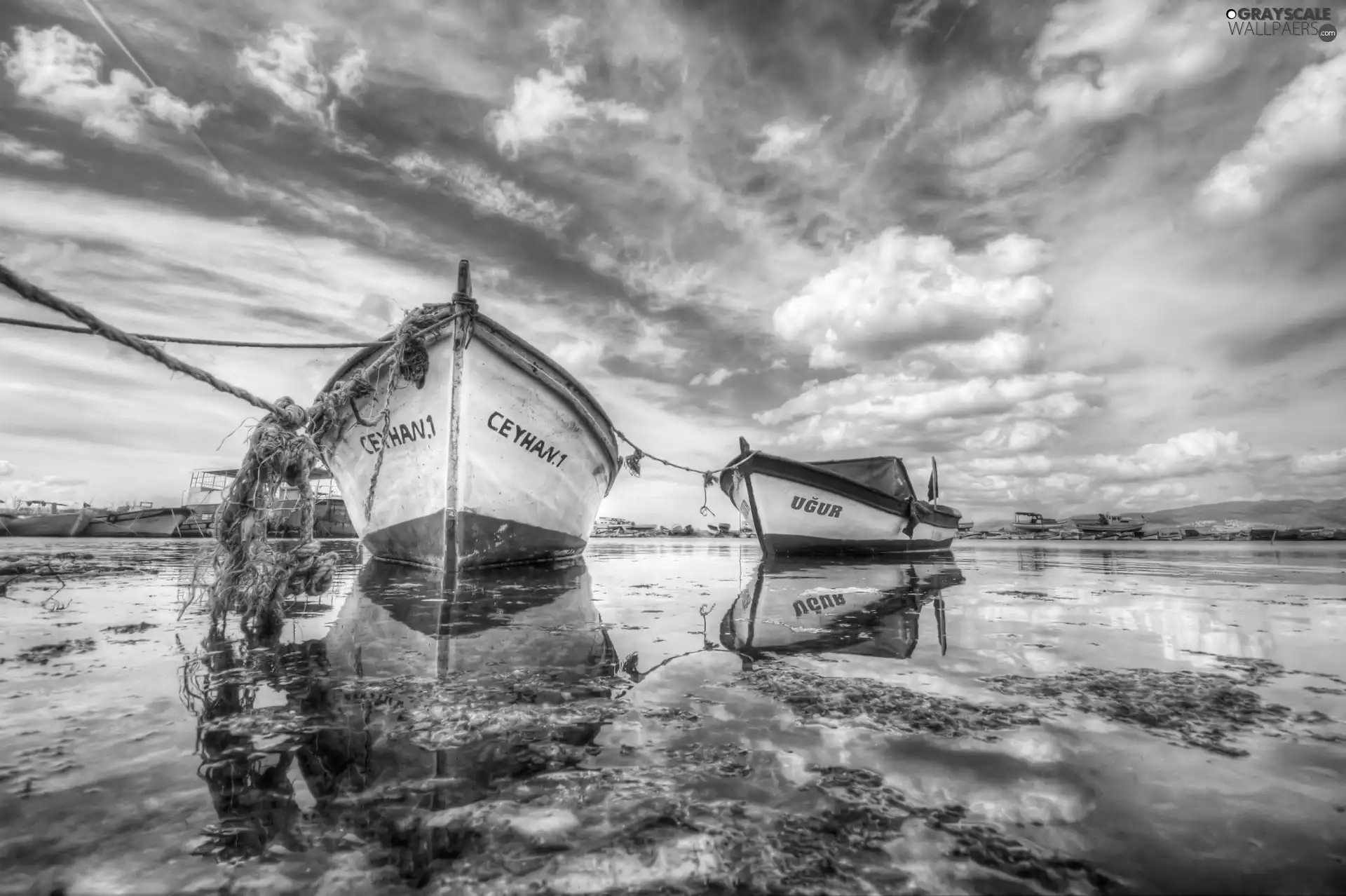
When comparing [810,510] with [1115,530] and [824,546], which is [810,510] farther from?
[1115,530]

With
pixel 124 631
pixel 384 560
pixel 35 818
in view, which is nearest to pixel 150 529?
pixel 384 560

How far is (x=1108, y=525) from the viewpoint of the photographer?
163 ft

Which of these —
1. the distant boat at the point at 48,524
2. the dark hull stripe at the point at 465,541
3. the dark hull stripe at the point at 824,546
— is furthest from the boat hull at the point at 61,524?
the dark hull stripe at the point at 824,546

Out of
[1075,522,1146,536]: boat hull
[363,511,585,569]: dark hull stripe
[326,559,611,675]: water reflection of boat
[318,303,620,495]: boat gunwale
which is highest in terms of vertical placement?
[318,303,620,495]: boat gunwale

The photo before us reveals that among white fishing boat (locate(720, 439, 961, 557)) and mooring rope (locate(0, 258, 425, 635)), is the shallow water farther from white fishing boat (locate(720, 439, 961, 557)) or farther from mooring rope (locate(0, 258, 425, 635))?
white fishing boat (locate(720, 439, 961, 557))

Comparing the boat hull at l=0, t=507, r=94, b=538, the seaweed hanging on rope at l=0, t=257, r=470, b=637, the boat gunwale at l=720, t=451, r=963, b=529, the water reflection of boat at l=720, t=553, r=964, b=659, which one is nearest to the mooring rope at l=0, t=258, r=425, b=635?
the seaweed hanging on rope at l=0, t=257, r=470, b=637

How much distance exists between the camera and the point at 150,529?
3141 centimetres

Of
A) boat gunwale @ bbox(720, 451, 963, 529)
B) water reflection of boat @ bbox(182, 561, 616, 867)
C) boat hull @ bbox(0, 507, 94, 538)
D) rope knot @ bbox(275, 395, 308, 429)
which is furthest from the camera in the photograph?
boat hull @ bbox(0, 507, 94, 538)

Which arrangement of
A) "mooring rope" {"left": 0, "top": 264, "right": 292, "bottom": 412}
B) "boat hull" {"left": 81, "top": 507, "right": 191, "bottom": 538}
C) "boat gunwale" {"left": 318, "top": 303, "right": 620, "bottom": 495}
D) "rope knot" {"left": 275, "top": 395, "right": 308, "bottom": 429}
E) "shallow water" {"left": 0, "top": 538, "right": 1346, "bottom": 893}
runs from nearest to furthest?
"shallow water" {"left": 0, "top": 538, "right": 1346, "bottom": 893} → "mooring rope" {"left": 0, "top": 264, "right": 292, "bottom": 412} → "rope knot" {"left": 275, "top": 395, "right": 308, "bottom": 429} → "boat gunwale" {"left": 318, "top": 303, "right": 620, "bottom": 495} → "boat hull" {"left": 81, "top": 507, "right": 191, "bottom": 538}

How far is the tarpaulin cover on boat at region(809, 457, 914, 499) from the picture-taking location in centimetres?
1488

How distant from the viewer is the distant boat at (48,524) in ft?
92.7

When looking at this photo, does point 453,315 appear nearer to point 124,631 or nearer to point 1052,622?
point 124,631

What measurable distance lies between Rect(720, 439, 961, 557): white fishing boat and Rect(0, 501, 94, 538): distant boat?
113ft

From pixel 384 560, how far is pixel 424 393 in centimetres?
468
